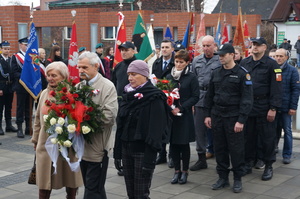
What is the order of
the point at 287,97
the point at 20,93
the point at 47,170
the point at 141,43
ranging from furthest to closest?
the point at 20,93
the point at 141,43
the point at 287,97
the point at 47,170

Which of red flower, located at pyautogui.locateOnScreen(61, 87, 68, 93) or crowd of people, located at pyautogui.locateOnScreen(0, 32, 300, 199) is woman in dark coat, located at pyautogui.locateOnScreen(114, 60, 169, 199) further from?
red flower, located at pyautogui.locateOnScreen(61, 87, 68, 93)

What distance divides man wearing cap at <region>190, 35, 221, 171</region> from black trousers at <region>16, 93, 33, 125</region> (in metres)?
4.64

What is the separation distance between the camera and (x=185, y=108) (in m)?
7.08

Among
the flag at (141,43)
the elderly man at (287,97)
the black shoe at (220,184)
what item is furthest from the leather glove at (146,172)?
the flag at (141,43)

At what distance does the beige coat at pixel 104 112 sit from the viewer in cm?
521

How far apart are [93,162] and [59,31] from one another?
3288 centimetres

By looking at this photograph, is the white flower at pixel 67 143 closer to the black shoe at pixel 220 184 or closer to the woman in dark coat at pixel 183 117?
the woman in dark coat at pixel 183 117

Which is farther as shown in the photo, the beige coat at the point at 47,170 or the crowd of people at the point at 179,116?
the beige coat at the point at 47,170

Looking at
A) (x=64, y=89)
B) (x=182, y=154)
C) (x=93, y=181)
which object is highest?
(x=64, y=89)

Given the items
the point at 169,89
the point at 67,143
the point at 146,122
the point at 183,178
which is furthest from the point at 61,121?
the point at 183,178

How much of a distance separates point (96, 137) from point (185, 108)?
2115 mm

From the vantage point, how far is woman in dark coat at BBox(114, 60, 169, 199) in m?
4.96

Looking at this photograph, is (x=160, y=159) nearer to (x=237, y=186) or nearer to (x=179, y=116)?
(x=179, y=116)

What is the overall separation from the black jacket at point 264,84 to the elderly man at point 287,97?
100 centimetres
